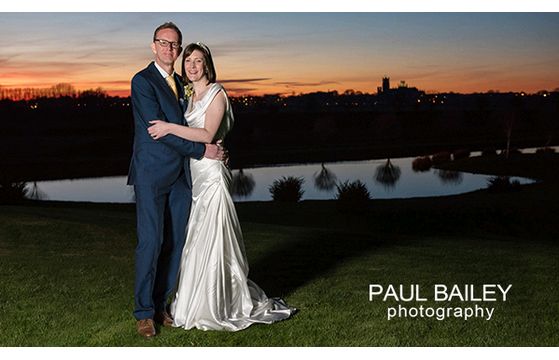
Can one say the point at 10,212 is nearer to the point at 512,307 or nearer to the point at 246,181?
the point at 512,307

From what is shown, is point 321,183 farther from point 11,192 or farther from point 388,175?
point 11,192

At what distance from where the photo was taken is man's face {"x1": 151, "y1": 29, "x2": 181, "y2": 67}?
22.4 feet

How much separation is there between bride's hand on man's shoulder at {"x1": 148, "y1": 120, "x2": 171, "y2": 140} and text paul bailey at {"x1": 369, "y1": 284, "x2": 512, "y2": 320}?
2881mm

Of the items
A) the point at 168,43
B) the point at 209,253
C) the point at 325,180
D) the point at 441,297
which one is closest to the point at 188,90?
the point at 168,43

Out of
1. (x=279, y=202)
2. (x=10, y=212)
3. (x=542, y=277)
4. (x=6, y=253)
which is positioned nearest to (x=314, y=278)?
(x=542, y=277)

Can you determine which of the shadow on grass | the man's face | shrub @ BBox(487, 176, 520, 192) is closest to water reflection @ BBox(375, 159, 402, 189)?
shrub @ BBox(487, 176, 520, 192)

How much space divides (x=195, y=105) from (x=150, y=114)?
0.48 m

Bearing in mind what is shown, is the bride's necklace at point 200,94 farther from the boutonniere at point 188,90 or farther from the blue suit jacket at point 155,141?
the blue suit jacket at point 155,141

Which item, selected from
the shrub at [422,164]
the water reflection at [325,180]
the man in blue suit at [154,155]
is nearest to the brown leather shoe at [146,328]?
the man in blue suit at [154,155]

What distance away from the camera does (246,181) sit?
1566 inches

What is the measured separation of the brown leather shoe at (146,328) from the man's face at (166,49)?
2.22m

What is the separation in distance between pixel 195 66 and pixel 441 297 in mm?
3879

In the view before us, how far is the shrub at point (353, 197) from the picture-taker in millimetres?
23453

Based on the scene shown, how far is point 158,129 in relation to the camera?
22.4 ft
